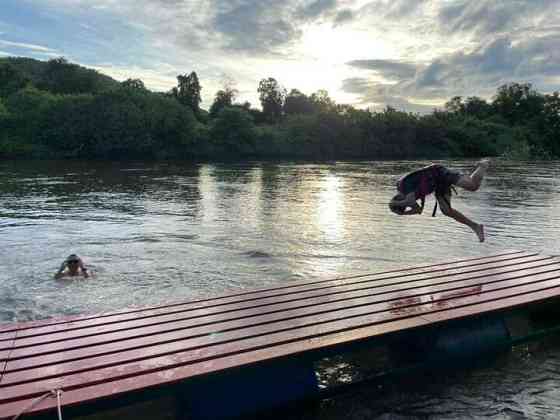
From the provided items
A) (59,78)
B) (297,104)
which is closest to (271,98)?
(297,104)

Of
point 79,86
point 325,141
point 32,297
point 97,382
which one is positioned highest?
point 79,86

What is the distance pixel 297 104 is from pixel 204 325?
13211cm

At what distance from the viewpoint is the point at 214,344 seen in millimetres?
4887

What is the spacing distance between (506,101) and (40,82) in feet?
431

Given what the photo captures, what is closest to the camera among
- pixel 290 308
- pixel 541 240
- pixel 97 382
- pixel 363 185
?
pixel 97 382

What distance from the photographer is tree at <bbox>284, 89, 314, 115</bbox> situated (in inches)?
5247

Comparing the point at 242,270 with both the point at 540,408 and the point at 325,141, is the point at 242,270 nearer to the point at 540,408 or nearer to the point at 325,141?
the point at 540,408

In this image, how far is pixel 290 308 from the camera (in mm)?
6012

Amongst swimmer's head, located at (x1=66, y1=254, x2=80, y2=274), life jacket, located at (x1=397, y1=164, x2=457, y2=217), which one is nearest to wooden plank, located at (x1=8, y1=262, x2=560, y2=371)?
life jacket, located at (x1=397, y1=164, x2=457, y2=217)

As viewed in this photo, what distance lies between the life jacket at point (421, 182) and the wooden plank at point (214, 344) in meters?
2.53

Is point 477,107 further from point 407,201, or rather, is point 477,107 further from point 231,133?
point 407,201

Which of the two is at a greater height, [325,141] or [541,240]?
[325,141]

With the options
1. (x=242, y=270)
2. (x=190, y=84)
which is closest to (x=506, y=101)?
(x=190, y=84)

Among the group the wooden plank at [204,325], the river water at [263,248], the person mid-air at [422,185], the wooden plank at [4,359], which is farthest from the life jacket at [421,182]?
the wooden plank at [4,359]
